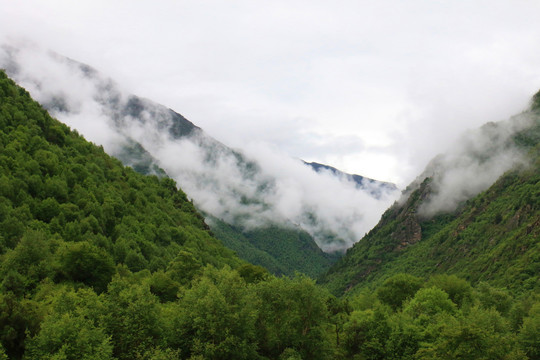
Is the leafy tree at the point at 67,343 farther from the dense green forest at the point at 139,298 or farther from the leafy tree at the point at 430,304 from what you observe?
the leafy tree at the point at 430,304

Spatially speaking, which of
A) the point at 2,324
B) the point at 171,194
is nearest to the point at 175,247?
the point at 171,194

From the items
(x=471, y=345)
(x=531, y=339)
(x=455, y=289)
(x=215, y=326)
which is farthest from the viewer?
(x=455, y=289)

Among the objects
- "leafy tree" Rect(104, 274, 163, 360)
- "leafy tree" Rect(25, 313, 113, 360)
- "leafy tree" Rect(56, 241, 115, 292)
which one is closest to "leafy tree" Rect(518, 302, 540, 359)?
"leafy tree" Rect(104, 274, 163, 360)

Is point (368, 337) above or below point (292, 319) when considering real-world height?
below

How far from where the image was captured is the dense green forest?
42625mm

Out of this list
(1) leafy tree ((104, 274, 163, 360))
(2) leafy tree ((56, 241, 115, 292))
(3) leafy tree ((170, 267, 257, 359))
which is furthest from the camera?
(2) leafy tree ((56, 241, 115, 292))

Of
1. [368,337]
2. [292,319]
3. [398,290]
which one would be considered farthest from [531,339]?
[398,290]

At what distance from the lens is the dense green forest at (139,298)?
4262cm

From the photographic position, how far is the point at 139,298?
1791 inches

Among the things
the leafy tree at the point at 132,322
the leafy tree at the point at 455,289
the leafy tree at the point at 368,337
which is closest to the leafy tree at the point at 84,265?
the leafy tree at the point at 132,322

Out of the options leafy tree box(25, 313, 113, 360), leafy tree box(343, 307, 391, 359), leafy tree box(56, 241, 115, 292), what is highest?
leafy tree box(56, 241, 115, 292)

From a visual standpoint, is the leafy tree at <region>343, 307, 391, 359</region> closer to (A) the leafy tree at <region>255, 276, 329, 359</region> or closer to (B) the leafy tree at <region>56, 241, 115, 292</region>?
(A) the leafy tree at <region>255, 276, 329, 359</region>

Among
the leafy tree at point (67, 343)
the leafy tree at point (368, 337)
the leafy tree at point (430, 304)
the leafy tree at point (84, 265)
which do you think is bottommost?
the leafy tree at point (368, 337)

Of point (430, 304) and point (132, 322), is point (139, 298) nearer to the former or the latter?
point (132, 322)
